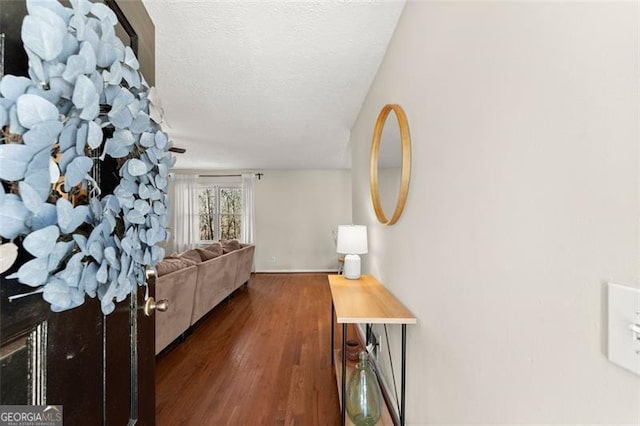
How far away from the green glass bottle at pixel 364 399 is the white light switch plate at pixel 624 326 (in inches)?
50.3

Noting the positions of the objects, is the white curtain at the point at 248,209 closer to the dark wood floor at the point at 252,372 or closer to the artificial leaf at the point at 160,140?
the dark wood floor at the point at 252,372

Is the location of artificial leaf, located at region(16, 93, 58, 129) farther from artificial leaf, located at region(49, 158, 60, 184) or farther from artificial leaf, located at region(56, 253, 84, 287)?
artificial leaf, located at region(56, 253, 84, 287)

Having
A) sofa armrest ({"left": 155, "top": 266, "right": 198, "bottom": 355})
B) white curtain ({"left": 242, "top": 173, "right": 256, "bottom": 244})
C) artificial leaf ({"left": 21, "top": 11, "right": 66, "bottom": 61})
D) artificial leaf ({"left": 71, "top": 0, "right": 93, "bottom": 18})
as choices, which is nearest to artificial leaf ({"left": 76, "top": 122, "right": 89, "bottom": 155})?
artificial leaf ({"left": 21, "top": 11, "right": 66, "bottom": 61})

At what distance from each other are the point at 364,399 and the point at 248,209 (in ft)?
17.2

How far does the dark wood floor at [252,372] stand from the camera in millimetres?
1775

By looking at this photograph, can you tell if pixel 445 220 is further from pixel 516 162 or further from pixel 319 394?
pixel 319 394

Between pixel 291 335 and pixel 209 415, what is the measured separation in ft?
4.11

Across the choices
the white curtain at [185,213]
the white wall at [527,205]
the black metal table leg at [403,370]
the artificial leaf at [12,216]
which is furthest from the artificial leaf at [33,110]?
the white curtain at [185,213]

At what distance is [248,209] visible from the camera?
6.31 metres

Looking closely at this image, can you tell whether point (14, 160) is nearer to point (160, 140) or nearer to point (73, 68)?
point (73, 68)

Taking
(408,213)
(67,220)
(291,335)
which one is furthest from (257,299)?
(67,220)

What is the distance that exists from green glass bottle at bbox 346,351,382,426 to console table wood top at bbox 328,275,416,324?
0.33 m

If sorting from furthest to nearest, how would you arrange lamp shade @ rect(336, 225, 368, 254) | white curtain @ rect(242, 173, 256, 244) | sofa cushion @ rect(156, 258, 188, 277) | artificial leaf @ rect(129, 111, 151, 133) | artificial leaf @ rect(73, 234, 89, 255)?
white curtain @ rect(242, 173, 256, 244) → sofa cushion @ rect(156, 258, 188, 277) → lamp shade @ rect(336, 225, 368, 254) → artificial leaf @ rect(129, 111, 151, 133) → artificial leaf @ rect(73, 234, 89, 255)

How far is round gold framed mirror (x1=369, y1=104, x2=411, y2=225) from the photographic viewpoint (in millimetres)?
1435
